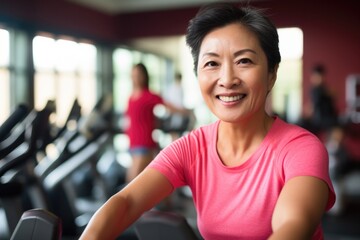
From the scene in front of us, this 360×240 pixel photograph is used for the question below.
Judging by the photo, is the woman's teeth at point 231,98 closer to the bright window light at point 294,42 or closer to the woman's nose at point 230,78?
the woman's nose at point 230,78

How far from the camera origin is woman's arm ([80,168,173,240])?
98 centimetres

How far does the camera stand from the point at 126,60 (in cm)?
905

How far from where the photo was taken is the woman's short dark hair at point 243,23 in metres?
1.03

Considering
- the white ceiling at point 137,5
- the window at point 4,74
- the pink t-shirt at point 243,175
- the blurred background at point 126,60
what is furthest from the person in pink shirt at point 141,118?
the white ceiling at point 137,5

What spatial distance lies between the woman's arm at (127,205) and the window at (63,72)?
5.47 meters

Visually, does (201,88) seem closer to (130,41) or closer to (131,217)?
(131,217)

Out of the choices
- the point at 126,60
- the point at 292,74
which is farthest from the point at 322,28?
the point at 126,60

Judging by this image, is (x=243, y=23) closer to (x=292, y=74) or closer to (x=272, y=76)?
(x=272, y=76)

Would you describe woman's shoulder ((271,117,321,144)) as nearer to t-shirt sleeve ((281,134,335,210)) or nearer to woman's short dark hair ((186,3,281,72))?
t-shirt sleeve ((281,134,335,210))

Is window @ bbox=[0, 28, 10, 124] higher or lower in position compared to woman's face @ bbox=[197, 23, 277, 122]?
lower

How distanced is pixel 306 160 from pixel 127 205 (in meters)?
0.38

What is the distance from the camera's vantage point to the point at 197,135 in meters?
1.15

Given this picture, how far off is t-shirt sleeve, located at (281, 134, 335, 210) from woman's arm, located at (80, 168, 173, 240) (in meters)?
0.28

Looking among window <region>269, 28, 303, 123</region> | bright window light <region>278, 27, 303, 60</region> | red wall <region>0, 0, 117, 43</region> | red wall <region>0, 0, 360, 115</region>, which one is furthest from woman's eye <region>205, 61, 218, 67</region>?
bright window light <region>278, 27, 303, 60</region>
